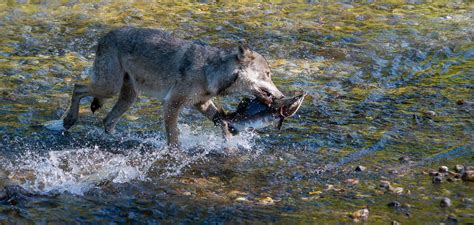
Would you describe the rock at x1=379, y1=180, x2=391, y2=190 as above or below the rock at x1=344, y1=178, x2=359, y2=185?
above

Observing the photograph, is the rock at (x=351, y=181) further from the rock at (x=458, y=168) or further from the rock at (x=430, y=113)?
the rock at (x=430, y=113)

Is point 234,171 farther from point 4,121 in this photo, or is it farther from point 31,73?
point 31,73

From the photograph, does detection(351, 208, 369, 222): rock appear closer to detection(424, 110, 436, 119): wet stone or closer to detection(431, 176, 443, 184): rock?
detection(431, 176, 443, 184): rock

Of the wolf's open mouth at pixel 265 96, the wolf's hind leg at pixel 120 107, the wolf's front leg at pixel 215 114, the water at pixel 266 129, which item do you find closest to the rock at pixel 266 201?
the water at pixel 266 129

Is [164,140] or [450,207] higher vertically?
[450,207]

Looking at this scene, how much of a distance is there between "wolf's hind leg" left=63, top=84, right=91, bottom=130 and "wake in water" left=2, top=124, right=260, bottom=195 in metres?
0.77

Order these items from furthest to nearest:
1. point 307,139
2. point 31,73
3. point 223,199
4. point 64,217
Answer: point 31,73 < point 307,139 < point 223,199 < point 64,217

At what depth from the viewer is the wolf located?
8359 millimetres

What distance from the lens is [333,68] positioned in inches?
454

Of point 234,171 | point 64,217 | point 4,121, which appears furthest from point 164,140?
point 64,217

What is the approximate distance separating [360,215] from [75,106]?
4.31 meters

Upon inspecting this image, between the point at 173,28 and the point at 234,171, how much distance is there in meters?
5.95

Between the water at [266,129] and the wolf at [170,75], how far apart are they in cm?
34

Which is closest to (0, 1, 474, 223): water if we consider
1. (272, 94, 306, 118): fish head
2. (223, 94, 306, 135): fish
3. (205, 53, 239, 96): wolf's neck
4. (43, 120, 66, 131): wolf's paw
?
(43, 120, 66, 131): wolf's paw
